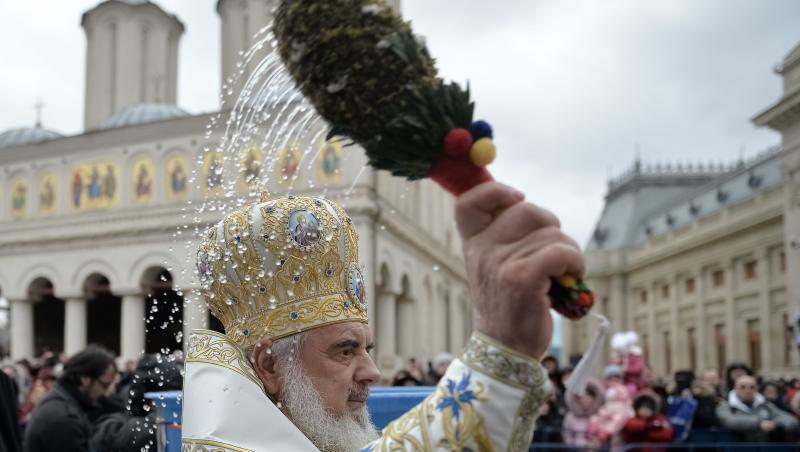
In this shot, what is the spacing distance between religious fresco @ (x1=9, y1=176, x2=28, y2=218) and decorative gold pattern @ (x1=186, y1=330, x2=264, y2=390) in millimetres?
26156

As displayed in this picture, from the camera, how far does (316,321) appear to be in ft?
6.99

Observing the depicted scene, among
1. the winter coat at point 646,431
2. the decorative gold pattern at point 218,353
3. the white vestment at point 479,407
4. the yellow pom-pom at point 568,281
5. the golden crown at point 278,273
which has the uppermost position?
the golden crown at point 278,273

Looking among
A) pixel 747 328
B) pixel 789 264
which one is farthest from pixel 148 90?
pixel 747 328

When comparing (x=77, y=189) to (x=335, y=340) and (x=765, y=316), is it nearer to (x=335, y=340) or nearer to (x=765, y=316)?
(x=335, y=340)

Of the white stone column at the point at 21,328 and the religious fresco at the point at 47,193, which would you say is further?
the religious fresco at the point at 47,193

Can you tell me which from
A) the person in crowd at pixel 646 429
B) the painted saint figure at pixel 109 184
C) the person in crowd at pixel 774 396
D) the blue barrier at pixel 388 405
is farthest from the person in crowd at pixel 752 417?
the painted saint figure at pixel 109 184

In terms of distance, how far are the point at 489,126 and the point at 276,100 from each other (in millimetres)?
742

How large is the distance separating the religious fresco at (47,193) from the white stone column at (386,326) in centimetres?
1038

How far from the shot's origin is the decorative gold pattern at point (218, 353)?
200 cm

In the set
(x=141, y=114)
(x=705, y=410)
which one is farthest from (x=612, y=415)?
(x=141, y=114)

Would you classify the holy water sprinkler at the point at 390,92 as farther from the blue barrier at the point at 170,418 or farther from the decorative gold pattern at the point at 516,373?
the blue barrier at the point at 170,418

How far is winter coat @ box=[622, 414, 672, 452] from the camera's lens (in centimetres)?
791

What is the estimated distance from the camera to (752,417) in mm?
8055

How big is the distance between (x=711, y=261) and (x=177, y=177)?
29.6 meters
